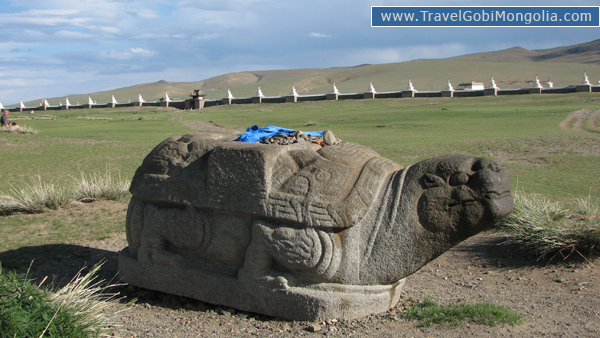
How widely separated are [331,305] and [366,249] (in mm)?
525

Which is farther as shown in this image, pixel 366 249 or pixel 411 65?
pixel 411 65

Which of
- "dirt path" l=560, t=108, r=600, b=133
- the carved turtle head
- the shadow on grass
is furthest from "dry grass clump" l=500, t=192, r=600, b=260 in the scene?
"dirt path" l=560, t=108, r=600, b=133

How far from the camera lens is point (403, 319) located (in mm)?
4145

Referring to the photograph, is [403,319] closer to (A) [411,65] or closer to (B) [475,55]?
(A) [411,65]

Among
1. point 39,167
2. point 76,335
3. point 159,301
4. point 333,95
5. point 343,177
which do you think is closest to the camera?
point 76,335

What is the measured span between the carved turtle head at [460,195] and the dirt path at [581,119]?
15226mm

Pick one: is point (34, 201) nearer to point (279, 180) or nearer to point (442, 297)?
point (279, 180)

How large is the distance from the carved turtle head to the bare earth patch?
82cm

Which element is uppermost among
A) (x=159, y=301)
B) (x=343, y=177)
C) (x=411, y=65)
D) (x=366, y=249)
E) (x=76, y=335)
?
(x=411, y=65)

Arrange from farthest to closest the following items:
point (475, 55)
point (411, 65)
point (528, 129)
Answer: point (475, 55) < point (411, 65) < point (528, 129)

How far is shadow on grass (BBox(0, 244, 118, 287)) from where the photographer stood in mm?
5504

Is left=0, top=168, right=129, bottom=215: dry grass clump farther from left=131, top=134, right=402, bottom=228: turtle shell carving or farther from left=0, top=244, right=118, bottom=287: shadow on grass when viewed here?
left=131, top=134, right=402, bottom=228: turtle shell carving

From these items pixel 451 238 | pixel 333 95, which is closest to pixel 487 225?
pixel 451 238

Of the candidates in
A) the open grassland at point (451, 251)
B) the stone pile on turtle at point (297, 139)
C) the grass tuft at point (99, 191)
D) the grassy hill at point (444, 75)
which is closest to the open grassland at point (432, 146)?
the open grassland at point (451, 251)
